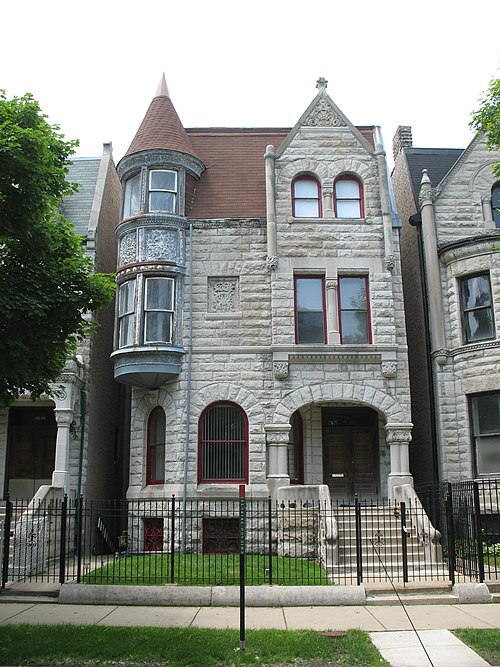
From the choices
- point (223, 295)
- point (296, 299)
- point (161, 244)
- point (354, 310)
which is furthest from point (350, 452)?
point (161, 244)

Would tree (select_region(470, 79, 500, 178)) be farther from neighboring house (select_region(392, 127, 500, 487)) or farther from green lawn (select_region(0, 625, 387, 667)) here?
green lawn (select_region(0, 625, 387, 667))

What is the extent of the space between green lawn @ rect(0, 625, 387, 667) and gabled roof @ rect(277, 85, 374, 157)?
15245 millimetres

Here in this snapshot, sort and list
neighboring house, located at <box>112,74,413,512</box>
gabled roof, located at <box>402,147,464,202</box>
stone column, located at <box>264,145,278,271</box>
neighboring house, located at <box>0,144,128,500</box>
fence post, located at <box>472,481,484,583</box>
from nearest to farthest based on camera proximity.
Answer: fence post, located at <box>472,481,484,583</box> < neighboring house, located at <box>112,74,413,512</box> < neighboring house, located at <box>0,144,128,500</box> < stone column, located at <box>264,145,278,271</box> < gabled roof, located at <box>402,147,464,202</box>

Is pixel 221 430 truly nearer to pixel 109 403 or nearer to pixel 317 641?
pixel 109 403

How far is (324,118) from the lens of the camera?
21.9 meters

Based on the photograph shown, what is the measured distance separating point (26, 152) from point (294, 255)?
10362 millimetres

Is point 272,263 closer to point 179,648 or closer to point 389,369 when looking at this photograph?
point 389,369

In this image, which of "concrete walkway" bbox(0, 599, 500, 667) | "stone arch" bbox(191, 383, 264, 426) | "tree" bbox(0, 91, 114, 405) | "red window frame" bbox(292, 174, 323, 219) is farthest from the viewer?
"red window frame" bbox(292, 174, 323, 219)


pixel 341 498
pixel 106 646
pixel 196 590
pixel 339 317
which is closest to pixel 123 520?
pixel 341 498

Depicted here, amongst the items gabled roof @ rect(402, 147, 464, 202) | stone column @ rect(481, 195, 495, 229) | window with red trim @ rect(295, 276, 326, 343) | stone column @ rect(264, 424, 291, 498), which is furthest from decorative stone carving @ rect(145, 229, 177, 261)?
stone column @ rect(481, 195, 495, 229)

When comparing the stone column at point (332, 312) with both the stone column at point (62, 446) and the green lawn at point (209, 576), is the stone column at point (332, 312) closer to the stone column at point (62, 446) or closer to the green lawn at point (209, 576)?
the green lawn at point (209, 576)

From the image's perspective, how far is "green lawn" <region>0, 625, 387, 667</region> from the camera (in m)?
8.89

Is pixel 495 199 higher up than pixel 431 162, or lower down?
lower down

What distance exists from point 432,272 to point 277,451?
703 cm
